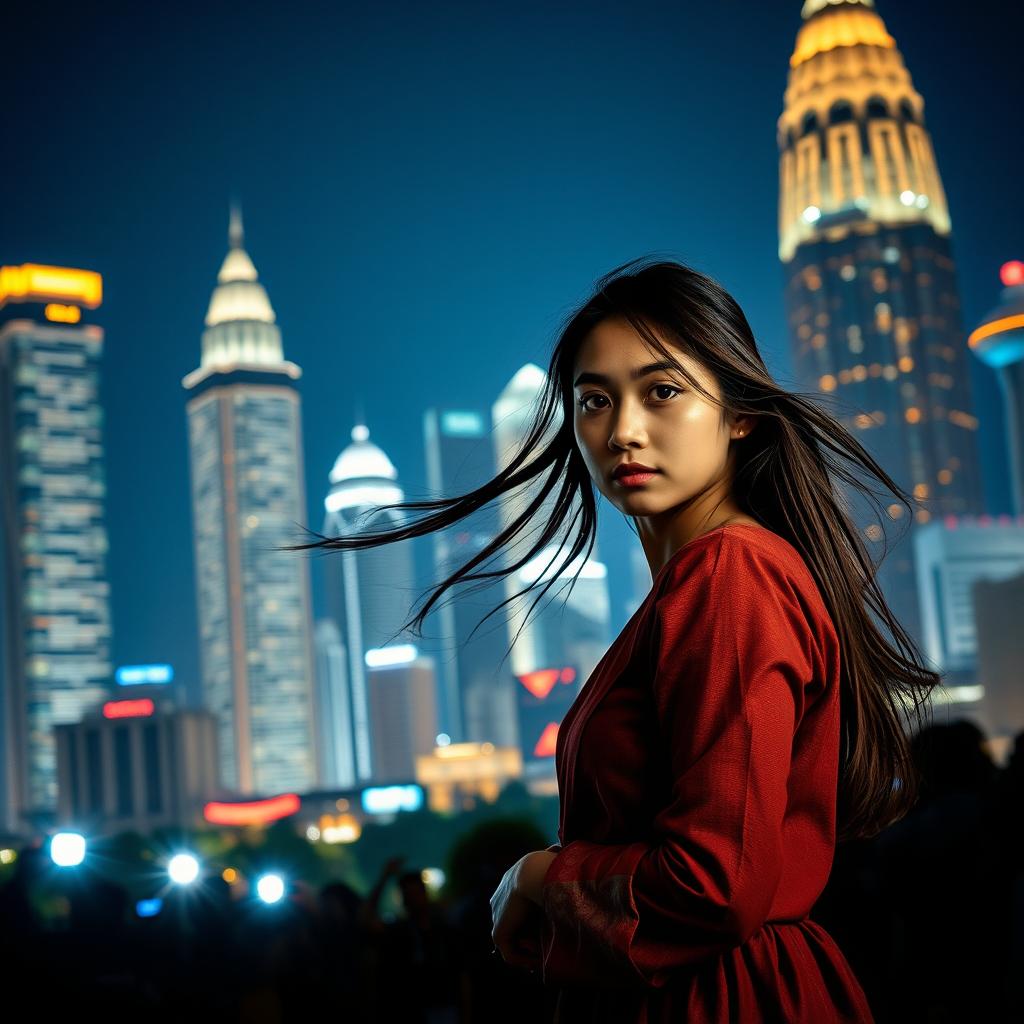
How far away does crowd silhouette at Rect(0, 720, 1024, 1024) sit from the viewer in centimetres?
296

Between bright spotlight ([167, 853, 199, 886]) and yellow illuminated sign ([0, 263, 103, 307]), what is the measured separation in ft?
304

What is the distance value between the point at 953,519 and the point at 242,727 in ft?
168

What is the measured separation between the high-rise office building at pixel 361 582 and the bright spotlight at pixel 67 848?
→ 84335 millimetres

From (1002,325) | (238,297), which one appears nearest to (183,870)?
(1002,325)

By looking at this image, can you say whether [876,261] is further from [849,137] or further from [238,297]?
[238,297]

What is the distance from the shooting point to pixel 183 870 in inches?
228

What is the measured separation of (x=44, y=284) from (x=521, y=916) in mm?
98044

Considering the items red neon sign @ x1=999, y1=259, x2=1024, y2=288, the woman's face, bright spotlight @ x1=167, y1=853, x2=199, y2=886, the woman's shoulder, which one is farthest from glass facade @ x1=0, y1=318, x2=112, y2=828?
the woman's shoulder

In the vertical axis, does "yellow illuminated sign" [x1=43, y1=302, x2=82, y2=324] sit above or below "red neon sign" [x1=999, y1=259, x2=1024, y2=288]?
above

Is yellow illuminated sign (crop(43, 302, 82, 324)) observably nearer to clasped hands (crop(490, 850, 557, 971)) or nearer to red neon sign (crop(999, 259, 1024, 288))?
red neon sign (crop(999, 259, 1024, 288))

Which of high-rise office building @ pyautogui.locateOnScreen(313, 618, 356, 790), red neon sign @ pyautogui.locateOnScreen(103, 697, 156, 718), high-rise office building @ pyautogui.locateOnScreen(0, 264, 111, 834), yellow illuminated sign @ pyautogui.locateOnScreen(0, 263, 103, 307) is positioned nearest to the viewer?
red neon sign @ pyautogui.locateOnScreen(103, 697, 156, 718)

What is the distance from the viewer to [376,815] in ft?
234

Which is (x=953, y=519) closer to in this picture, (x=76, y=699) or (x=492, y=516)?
(x=76, y=699)

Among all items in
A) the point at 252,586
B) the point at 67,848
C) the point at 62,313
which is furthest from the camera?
the point at 252,586
